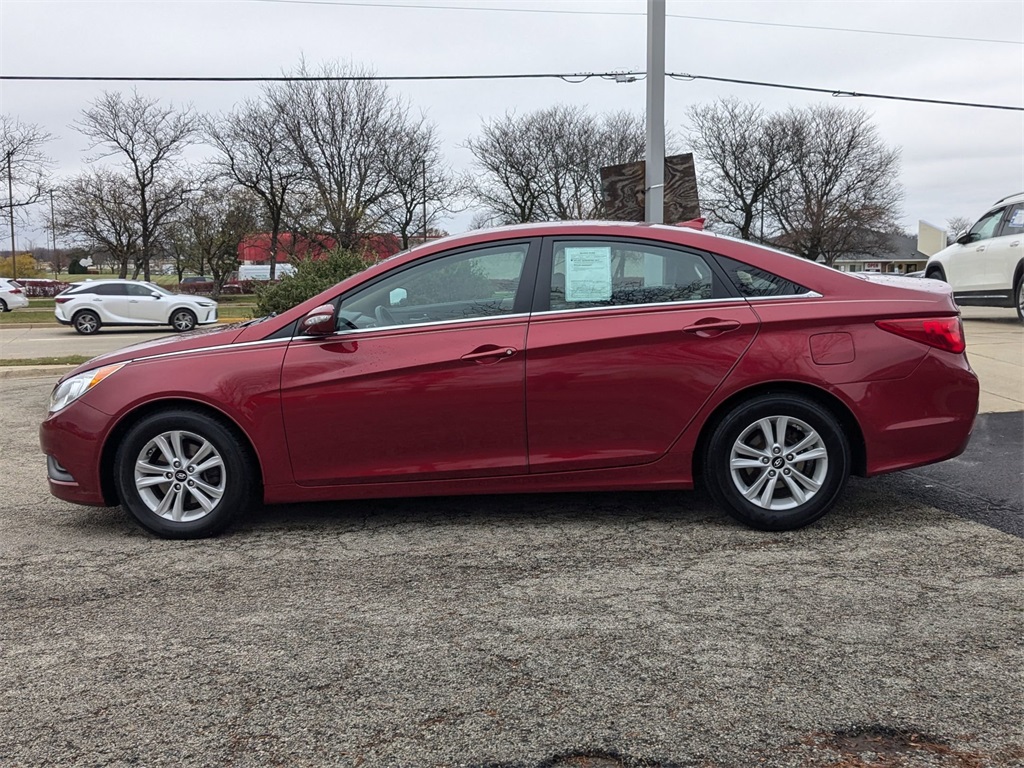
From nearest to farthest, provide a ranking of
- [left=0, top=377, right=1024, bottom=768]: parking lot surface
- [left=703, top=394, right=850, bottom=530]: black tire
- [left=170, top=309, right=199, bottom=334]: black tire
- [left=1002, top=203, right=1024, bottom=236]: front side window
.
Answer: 1. [left=0, top=377, right=1024, bottom=768]: parking lot surface
2. [left=703, top=394, right=850, bottom=530]: black tire
3. [left=1002, top=203, right=1024, bottom=236]: front side window
4. [left=170, top=309, right=199, bottom=334]: black tire

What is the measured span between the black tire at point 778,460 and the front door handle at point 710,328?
379 millimetres

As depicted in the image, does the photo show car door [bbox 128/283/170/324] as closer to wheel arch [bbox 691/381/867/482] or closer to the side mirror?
the side mirror

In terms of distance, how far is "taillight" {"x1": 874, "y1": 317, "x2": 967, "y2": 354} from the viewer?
416 centimetres

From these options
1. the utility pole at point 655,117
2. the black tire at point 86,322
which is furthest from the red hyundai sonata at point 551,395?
the black tire at point 86,322

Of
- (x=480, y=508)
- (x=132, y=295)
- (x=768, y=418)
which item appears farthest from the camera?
(x=132, y=295)

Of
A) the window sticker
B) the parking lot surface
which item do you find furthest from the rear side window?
the parking lot surface

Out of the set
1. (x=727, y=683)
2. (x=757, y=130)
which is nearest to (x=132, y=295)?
(x=727, y=683)

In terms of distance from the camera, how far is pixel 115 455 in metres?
4.28

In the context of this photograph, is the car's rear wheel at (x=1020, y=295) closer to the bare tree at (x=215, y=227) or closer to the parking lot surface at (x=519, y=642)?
the parking lot surface at (x=519, y=642)

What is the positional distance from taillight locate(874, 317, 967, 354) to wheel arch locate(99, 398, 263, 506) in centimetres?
327

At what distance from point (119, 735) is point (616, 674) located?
5.06ft

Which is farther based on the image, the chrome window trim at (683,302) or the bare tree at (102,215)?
the bare tree at (102,215)

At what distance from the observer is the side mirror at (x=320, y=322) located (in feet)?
13.6

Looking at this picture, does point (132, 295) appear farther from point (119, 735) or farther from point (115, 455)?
point (119, 735)
